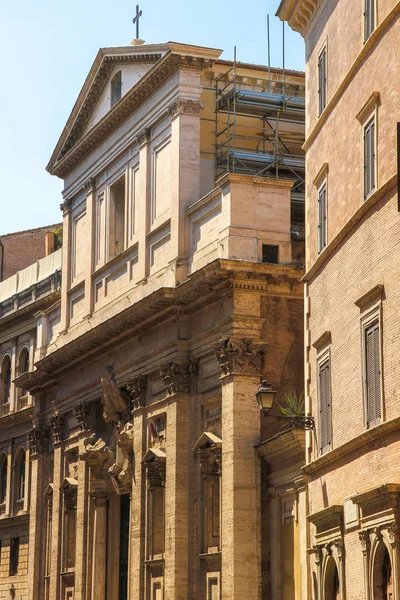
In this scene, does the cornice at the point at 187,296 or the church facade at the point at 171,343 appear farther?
the cornice at the point at 187,296

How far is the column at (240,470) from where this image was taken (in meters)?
30.0

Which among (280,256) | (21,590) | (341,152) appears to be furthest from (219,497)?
(21,590)

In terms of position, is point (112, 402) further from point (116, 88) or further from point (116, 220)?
point (116, 88)

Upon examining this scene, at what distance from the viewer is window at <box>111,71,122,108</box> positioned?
39.8 meters

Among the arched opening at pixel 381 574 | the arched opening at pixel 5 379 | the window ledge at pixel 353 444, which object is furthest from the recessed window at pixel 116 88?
the arched opening at pixel 381 574

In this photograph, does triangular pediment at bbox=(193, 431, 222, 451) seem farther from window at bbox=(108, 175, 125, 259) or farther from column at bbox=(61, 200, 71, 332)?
column at bbox=(61, 200, 71, 332)

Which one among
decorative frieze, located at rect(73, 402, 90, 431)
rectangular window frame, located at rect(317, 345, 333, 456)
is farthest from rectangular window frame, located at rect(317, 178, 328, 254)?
decorative frieze, located at rect(73, 402, 90, 431)

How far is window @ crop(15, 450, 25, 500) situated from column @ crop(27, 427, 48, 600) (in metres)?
4.33

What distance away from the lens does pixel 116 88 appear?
4012 cm

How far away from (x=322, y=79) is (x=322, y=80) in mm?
18

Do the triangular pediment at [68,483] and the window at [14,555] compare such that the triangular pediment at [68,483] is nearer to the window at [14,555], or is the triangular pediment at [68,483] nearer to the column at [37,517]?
the column at [37,517]

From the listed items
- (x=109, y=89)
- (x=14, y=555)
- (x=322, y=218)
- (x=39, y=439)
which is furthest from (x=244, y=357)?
(x=14, y=555)

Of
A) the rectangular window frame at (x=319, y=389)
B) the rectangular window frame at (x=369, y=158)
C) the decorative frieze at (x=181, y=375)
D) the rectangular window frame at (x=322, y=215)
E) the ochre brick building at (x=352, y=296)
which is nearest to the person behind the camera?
the ochre brick building at (x=352, y=296)

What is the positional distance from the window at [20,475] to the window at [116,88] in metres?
15.9
